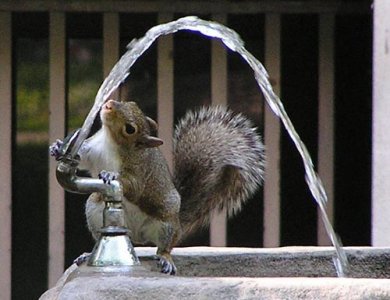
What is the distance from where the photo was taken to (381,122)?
190 inches

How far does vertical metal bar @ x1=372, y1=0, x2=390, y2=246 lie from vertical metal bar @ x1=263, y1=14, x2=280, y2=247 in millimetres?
825

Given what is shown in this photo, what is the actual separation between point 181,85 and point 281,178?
0.60m

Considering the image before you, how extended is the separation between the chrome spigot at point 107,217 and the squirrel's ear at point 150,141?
0.43 meters

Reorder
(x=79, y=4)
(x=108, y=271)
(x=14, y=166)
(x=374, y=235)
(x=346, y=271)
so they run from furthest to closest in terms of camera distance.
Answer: (x=14, y=166) → (x=79, y=4) → (x=374, y=235) → (x=346, y=271) → (x=108, y=271)

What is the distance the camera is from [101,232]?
2.92m

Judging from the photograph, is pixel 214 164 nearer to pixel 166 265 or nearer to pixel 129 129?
pixel 129 129

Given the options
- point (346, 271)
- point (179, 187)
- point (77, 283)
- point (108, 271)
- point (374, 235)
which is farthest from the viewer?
point (374, 235)

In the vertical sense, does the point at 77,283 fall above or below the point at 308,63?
below

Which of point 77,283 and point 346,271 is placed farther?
point 346,271

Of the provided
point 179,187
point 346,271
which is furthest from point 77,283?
point 179,187

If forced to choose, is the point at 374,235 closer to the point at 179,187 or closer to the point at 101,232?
the point at 179,187

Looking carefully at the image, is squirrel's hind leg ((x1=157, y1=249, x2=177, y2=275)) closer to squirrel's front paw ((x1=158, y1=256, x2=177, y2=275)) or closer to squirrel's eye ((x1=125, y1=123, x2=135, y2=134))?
squirrel's front paw ((x1=158, y1=256, x2=177, y2=275))

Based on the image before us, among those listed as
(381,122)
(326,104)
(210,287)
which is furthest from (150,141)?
(326,104)

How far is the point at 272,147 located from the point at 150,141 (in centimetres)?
221
